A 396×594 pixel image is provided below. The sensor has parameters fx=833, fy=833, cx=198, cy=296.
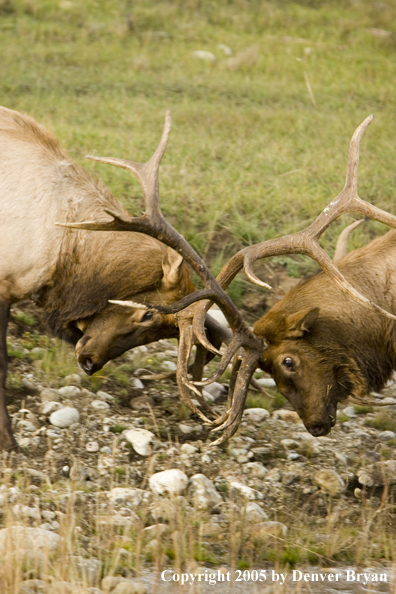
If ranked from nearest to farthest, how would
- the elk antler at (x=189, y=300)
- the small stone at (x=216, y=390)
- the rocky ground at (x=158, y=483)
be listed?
1. the rocky ground at (x=158, y=483)
2. the elk antler at (x=189, y=300)
3. the small stone at (x=216, y=390)

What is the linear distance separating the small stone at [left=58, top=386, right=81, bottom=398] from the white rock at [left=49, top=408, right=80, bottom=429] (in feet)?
0.76

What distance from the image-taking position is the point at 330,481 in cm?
514

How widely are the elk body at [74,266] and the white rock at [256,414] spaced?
3.79 ft

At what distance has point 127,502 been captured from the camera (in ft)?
15.5

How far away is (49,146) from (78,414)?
70.0 inches

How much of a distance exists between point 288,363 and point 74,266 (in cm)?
146

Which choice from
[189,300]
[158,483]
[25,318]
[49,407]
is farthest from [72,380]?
[189,300]

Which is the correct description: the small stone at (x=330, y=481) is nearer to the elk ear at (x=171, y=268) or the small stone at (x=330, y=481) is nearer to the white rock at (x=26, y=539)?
the elk ear at (x=171, y=268)

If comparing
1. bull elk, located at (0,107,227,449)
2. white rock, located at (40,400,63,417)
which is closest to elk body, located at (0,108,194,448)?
bull elk, located at (0,107,227,449)

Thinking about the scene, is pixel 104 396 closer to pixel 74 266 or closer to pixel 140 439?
pixel 140 439

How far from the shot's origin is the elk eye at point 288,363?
4.91 meters

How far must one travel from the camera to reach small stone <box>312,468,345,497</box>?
5.12 metres

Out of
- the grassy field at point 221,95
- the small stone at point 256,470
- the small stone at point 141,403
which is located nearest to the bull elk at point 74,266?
the small stone at point 141,403

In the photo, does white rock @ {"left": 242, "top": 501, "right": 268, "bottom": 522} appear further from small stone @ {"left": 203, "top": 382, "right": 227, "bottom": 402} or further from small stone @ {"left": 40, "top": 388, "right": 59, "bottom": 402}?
small stone @ {"left": 40, "top": 388, "right": 59, "bottom": 402}
